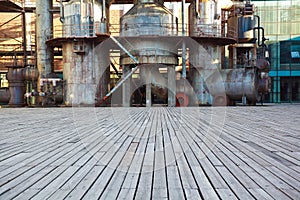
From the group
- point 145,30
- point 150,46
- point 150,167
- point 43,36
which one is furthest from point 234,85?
point 150,167

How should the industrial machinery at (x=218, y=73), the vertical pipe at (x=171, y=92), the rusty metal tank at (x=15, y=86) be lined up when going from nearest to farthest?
the industrial machinery at (x=218, y=73), the vertical pipe at (x=171, y=92), the rusty metal tank at (x=15, y=86)

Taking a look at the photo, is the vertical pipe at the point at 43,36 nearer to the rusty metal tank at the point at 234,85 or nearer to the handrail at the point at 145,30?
the handrail at the point at 145,30

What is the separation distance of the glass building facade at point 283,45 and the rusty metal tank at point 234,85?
46.8ft

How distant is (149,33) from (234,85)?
22.9 ft

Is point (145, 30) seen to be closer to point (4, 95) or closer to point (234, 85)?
point (234, 85)

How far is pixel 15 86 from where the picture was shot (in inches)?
925

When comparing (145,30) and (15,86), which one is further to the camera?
(15,86)

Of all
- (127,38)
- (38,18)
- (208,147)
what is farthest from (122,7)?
(208,147)

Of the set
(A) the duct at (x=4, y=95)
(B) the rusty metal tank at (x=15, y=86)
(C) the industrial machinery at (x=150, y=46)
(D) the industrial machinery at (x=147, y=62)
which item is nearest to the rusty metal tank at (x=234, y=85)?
(D) the industrial machinery at (x=147, y=62)

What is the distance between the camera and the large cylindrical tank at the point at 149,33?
2077 centimetres

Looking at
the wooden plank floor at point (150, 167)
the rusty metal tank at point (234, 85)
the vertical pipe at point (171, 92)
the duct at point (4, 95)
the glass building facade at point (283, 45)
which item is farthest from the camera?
the glass building facade at point (283, 45)

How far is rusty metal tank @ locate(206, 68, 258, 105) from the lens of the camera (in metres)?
20.4

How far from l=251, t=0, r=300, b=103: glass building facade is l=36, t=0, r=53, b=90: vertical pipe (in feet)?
77.0

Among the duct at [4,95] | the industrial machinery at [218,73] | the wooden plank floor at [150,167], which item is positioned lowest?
the wooden plank floor at [150,167]
